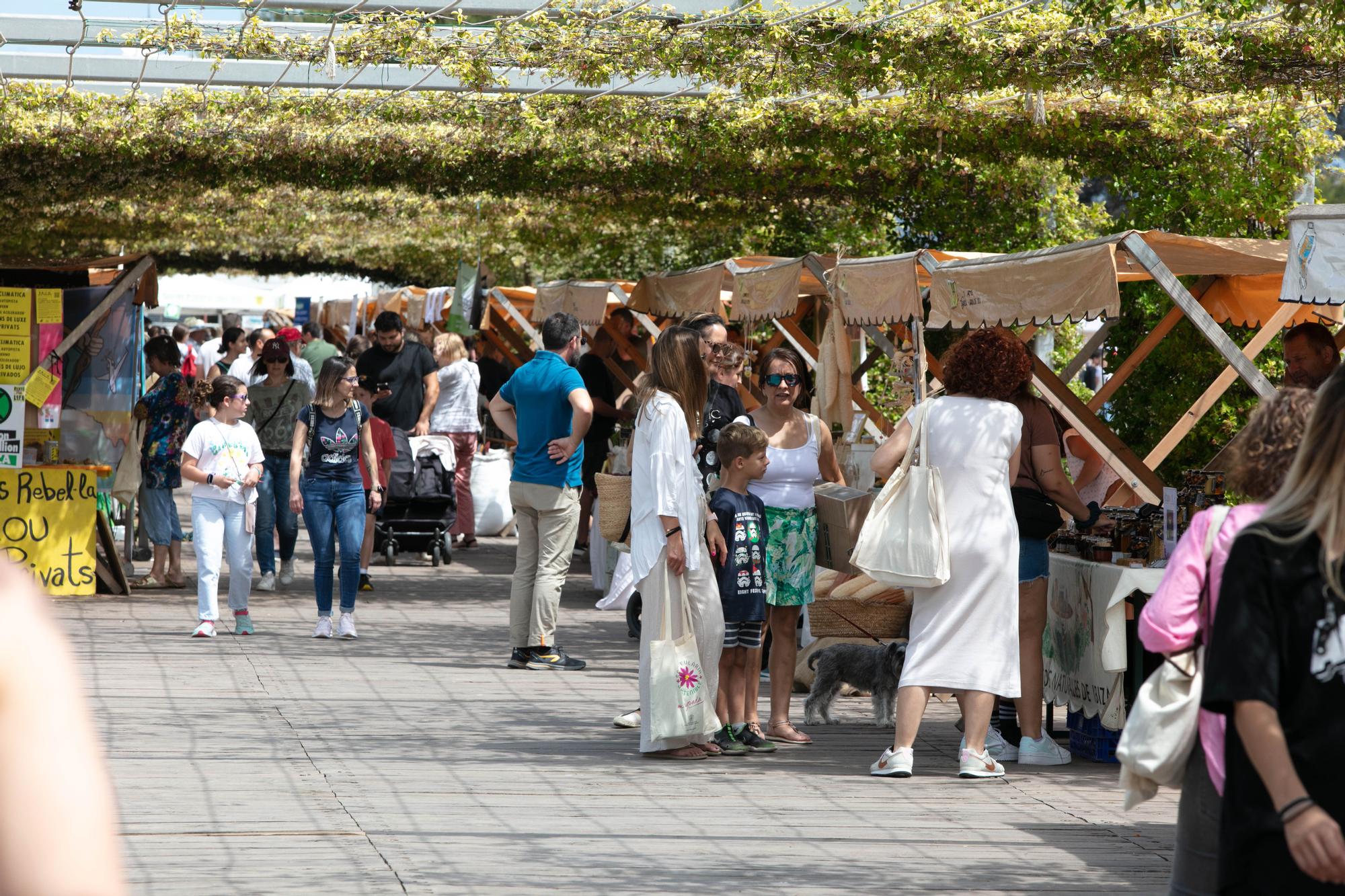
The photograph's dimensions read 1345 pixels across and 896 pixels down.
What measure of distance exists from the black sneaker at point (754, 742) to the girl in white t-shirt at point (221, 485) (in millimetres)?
3905

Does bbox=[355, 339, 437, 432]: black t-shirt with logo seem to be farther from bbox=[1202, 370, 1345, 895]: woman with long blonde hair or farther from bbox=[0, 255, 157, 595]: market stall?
bbox=[1202, 370, 1345, 895]: woman with long blonde hair

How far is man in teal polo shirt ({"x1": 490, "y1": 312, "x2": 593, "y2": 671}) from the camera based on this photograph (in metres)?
9.17

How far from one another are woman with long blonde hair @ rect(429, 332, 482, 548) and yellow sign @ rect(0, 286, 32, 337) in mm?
4024

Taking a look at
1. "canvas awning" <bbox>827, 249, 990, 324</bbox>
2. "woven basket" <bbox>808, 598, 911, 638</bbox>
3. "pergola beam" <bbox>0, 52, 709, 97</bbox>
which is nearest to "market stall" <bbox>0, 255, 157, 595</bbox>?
"pergola beam" <bbox>0, 52, 709, 97</bbox>

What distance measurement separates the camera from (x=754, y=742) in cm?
738

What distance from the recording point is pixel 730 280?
12477mm

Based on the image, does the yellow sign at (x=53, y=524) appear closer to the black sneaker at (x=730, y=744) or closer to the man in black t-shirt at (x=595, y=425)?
the man in black t-shirt at (x=595, y=425)

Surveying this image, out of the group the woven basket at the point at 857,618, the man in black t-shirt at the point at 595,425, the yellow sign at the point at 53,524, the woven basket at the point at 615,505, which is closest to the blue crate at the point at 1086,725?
the woven basket at the point at 857,618

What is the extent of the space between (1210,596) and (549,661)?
21.5ft

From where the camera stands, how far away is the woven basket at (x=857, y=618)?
8305mm

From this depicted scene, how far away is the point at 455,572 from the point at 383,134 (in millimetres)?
3801

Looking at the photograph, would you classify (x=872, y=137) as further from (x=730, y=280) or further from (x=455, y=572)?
(x=455, y=572)

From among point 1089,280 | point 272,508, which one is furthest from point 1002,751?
point 272,508

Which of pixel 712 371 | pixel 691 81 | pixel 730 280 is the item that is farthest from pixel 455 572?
pixel 712 371
